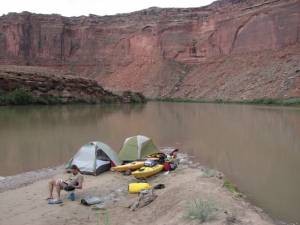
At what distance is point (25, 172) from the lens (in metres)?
14.0

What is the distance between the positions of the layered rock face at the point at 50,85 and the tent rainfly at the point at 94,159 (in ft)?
126

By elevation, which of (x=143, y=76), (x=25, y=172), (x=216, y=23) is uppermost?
(x=216, y=23)

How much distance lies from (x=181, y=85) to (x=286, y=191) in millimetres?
71568

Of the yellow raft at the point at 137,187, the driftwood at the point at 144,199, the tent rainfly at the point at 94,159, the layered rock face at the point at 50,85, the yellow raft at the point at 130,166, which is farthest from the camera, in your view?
the layered rock face at the point at 50,85

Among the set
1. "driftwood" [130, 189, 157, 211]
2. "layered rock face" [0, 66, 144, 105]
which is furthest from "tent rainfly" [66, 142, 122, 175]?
"layered rock face" [0, 66, 144, 105]

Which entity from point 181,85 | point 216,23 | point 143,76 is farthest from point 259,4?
point 143,76

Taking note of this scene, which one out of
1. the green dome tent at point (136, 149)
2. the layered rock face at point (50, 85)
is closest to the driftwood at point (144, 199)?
the green dome tent at point (136, 149)

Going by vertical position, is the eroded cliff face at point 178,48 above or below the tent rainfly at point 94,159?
above

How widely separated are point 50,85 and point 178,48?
44575mm

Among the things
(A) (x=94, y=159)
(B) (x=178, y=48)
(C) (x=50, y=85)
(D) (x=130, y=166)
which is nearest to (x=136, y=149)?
(D) (x=130, y=166)

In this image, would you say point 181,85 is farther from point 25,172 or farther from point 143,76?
point 25,172

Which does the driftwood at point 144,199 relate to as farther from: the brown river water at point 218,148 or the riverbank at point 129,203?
the brown river water at point 218,148

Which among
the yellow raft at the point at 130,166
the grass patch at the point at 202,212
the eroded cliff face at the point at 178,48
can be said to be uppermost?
the eroded cliff face at the point at 178,48

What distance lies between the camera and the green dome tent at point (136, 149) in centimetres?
A: 1413
